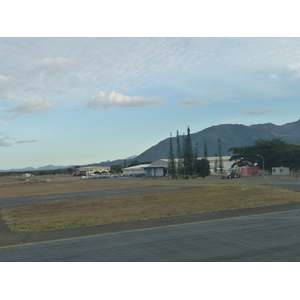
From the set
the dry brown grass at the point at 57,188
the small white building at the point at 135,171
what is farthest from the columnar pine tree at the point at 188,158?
the dry brown grass at the point at 57,188


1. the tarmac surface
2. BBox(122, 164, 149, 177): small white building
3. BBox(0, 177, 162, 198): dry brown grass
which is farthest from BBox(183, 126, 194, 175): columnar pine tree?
the tarmac surface

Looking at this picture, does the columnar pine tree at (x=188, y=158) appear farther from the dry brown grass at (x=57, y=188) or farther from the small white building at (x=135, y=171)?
the dry brown grass at (x=57, y=188)

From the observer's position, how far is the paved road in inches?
444

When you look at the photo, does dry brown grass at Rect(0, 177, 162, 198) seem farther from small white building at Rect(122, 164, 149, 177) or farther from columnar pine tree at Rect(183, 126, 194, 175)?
small white building at Rect(122, 164, 149, 177)

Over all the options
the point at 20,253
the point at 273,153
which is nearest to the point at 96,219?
the point at 20,253

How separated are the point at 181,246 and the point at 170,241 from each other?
1.07 meters

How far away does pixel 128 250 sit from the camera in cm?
1239

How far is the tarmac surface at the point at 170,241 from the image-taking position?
37.5 feet

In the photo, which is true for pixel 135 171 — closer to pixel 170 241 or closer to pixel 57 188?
pixel 57 188

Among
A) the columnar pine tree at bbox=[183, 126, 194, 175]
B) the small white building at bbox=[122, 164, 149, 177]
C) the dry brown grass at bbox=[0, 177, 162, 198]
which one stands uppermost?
the columnar pine tree at bbox=[183, 126, 194, 175]

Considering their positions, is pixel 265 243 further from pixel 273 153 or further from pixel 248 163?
pixel 248 163

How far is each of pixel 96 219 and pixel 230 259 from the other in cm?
1264

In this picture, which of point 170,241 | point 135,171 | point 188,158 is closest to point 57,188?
point 170,241

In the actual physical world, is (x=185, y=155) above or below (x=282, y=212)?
above
